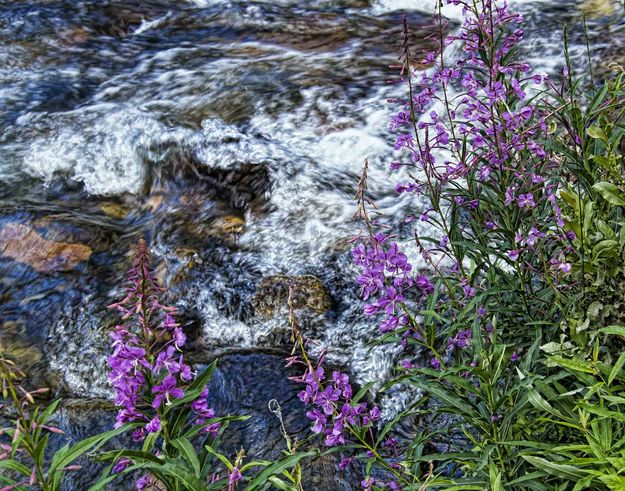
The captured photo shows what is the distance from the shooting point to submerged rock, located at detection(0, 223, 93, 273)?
5.22 metres

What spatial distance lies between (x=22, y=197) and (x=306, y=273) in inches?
112

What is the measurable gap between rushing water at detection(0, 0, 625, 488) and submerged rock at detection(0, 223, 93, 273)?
1 centimetres

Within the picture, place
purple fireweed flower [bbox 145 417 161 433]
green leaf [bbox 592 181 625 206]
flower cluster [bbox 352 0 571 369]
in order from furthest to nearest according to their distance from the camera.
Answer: flower cluster [bbox 352 0 571 369]
green leaf [bbox 592 181 625 206]
purple fireweed flower [bbox 145 417 161 433]

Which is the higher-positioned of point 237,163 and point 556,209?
point 556,209

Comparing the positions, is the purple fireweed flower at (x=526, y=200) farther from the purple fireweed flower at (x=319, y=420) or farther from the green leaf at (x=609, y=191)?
the purple fireweed flower at (x=319, y=420)

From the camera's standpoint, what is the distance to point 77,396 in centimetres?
432

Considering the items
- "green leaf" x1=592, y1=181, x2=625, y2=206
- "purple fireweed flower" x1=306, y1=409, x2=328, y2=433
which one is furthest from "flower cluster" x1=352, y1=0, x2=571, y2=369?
"purple fireweed flower" x1=306, y1=409, x2=328, y2=433

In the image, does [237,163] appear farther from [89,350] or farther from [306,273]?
[89,350]

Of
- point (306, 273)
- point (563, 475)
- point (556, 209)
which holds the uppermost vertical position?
point (556, 209)

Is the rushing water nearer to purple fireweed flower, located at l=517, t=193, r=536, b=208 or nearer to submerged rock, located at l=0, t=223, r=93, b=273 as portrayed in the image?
submerged rock, located at l=0, t=223, r=93, b=273

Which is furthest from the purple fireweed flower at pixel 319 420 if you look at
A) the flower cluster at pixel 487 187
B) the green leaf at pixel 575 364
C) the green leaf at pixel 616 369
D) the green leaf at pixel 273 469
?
the green leaf at pixel 616 369

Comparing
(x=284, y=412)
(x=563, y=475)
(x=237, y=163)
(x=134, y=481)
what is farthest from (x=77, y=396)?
(x=563, y=475)

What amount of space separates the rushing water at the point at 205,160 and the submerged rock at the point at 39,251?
1 centimetres

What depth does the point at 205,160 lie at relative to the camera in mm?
6023
